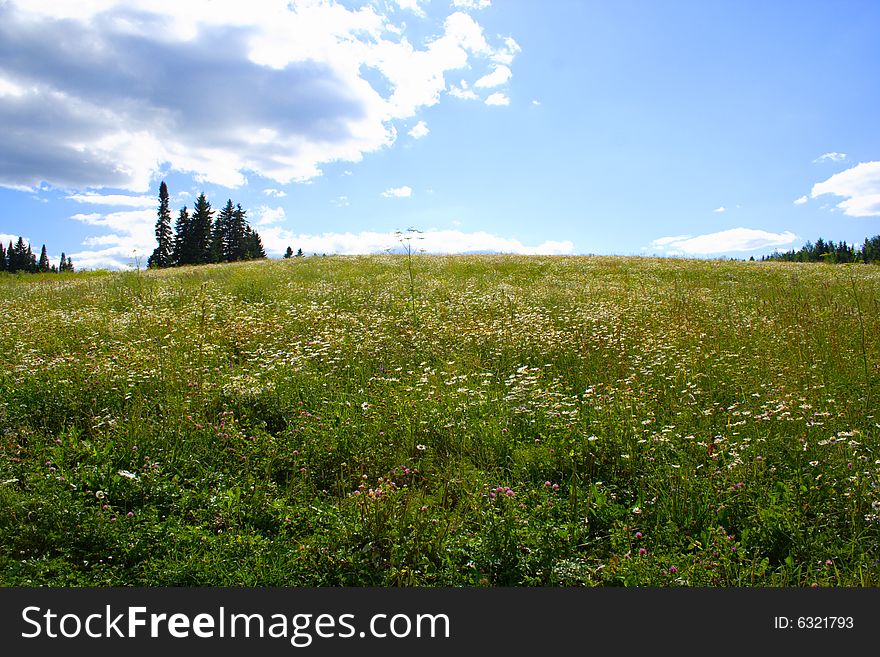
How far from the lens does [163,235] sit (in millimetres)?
60406

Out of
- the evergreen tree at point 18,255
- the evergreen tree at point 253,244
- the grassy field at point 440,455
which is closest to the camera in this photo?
the grassy field at point 440,455

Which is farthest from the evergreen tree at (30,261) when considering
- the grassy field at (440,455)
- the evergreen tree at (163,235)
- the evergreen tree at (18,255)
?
the grassy field at (440,455)

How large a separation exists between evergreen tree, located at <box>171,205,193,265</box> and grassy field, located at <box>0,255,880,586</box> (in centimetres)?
5576

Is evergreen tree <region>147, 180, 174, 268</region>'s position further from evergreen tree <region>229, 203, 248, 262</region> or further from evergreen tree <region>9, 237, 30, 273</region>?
evergreen tree <region>9, 237, 30, 273</region>

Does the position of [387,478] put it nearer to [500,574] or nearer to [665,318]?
[500,574]

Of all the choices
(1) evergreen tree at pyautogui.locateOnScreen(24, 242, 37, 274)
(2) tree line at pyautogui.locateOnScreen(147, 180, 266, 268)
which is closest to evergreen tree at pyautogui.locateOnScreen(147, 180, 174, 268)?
(2) tree line at pyautogui.locateOnScreen(147, 180, 266, 268)

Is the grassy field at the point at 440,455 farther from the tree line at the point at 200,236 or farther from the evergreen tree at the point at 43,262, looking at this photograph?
the evergreen tree at the point at 43,262

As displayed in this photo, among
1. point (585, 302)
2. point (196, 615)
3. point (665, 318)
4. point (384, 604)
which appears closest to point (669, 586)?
point (384, 604)

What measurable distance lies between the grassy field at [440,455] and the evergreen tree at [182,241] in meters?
55.8

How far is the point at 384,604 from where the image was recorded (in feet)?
8.93

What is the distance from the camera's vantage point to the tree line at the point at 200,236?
5784cm

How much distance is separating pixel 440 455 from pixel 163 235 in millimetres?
66992

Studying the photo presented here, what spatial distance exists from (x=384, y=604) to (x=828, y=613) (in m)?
2.46

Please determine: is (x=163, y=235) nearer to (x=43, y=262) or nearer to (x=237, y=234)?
(x=237, y=234)
